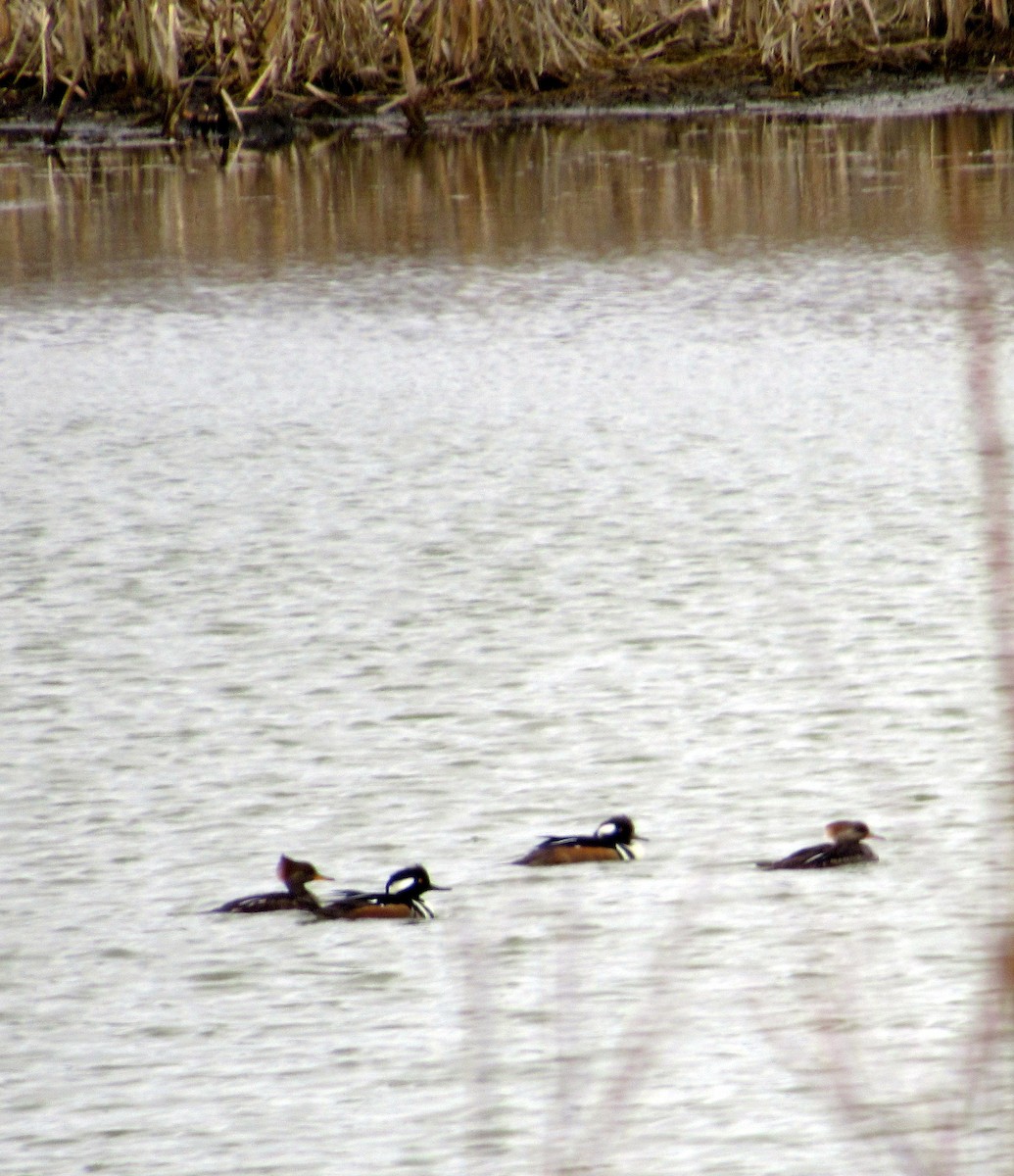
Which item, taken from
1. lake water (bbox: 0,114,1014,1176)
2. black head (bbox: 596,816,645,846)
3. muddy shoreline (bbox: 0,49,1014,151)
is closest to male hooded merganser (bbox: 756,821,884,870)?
lake water (bbox: 0,114,1014,1176)

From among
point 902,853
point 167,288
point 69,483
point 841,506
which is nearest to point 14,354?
point 167,288

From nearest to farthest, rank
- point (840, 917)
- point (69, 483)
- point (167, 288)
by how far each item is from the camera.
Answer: point (840, 917)
point (69, 483)
point (167, 288)

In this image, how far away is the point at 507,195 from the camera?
14.1 meters

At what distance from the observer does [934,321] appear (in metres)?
9.09

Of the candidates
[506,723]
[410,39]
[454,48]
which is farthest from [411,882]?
[410,39]

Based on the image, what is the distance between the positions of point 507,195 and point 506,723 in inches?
386

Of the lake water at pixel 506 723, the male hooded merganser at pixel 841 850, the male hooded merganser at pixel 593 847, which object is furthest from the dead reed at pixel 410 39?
the male hooded merganser at pixel 841 850

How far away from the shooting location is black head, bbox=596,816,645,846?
381cm

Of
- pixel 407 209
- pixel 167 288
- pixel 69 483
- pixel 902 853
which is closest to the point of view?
pixel 902 853

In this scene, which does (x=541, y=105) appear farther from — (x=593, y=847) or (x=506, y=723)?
(x=593, y=847)

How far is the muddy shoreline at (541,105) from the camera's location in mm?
19094

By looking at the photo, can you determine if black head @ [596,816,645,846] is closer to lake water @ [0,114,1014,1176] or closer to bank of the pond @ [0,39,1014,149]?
lake water @ [0,114,1014,1176]

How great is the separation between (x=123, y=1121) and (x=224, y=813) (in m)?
1.22

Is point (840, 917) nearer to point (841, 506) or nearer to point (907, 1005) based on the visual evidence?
point (907, 1005)
